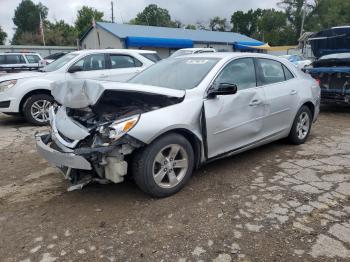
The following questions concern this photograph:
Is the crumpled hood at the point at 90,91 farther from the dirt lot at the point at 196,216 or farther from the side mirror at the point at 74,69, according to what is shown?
the side mirror at the point at 74,69

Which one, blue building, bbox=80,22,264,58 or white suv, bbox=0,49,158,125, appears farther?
blue building, bbox=80,22,264,58

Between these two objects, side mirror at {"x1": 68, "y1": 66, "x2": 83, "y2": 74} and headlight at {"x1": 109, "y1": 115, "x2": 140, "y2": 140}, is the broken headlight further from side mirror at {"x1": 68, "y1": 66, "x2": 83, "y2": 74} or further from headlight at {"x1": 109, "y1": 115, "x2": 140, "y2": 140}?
side mirror at {"x1": 68, "y1": 66, "x2": 83, "y2": 74}

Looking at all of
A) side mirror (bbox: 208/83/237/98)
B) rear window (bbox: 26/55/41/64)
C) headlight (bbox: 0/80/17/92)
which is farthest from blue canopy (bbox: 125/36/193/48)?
side mirror (bbox: 208/83/237/98)

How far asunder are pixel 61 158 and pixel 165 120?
111 cm

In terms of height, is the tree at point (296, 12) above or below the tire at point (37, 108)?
above

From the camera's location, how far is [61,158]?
343 centimetres

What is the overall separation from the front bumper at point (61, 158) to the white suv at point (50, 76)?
338 centimetres

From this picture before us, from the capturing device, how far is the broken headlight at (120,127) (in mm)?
3289

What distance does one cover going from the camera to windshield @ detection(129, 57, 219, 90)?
13.8 ft

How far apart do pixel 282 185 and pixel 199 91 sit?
4.87 ft

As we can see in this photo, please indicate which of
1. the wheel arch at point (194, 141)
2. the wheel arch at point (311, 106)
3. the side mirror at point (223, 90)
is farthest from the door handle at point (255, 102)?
the wheel arch at point (311, 106)

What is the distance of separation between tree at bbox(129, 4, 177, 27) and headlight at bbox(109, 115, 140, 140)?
248 ft

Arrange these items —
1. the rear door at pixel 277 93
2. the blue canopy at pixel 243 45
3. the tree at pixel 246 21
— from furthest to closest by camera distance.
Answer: the tree at pixel 246 21 < the blue canopy at pixel 243 45 < the rear door at pixel 277 93

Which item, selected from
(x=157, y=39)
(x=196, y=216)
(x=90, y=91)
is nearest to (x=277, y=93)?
(x=196, y=216)
